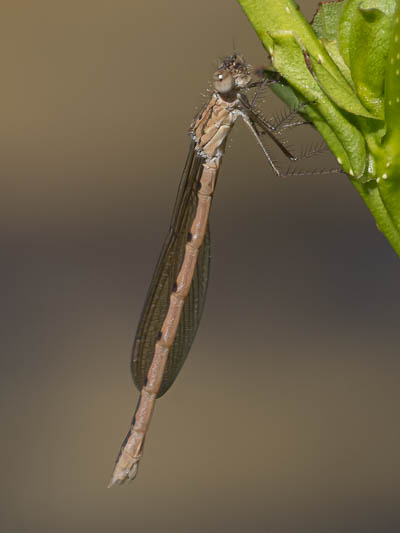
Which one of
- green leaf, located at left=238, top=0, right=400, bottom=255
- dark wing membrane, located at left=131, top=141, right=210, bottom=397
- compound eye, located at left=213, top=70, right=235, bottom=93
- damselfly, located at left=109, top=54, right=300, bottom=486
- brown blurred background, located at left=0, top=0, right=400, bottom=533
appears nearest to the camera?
green leaf, located at left=238, top=0, right=400, bottom=255

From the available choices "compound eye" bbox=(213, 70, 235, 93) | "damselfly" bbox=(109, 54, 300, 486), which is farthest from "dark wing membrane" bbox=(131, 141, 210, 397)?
"compound eye" bbox=(213, 70, 235, 93)

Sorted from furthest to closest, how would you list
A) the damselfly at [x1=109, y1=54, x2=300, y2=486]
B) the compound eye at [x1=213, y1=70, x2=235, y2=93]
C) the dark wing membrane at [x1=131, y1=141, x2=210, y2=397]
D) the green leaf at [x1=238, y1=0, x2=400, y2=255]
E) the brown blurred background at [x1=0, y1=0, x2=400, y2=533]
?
the brown blurred background at [x1=0, y1=0, x2=400, y2=533] < the dark wing membrane at [x1=131, y1=141, x2=210, y2=397] < the damselfly at [x1=109, y1=54, x2=300, y2=486] < the compound eye at [x1=213, y1=70, x2=235, y2=93] < the green leaf at [x1=238, y1=0, x2=400, y2=255]

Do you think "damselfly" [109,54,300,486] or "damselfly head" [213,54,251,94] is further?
"damselfly" [109,54,300,486]

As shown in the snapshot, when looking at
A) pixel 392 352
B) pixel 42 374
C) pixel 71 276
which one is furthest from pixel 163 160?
pixel 392 352

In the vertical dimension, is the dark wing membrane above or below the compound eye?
below

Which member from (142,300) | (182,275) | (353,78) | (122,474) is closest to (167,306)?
(182,275)

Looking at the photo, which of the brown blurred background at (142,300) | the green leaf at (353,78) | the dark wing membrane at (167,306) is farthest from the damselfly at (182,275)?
the brown blurred background at (142,300)

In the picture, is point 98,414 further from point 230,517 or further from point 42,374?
point 230,517

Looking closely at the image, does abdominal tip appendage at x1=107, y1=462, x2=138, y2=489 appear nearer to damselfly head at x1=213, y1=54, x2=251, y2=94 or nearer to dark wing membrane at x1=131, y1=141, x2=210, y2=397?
dark wing membrane at x1=131, y1=141, x2=210, y2=397
